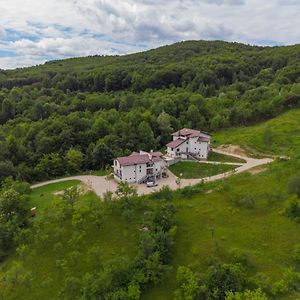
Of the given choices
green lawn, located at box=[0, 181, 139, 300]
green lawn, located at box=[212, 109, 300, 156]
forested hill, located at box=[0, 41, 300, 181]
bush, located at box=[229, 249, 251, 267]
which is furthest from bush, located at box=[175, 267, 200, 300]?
green lawn, located at box=[212, 109, 300, 156]

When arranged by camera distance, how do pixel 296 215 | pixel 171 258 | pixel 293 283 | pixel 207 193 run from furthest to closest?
pixel 207 193 → pixel 296 215 → pixel 171 258 → pixel 293 283

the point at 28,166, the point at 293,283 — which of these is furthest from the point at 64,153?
the point at 293,283

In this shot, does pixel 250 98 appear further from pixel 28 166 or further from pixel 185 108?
pixel 28 166

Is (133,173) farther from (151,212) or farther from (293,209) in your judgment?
(293,209)

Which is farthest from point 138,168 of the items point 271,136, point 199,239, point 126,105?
point 126,105

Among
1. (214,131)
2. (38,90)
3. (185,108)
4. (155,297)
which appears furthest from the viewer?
(38,90)
